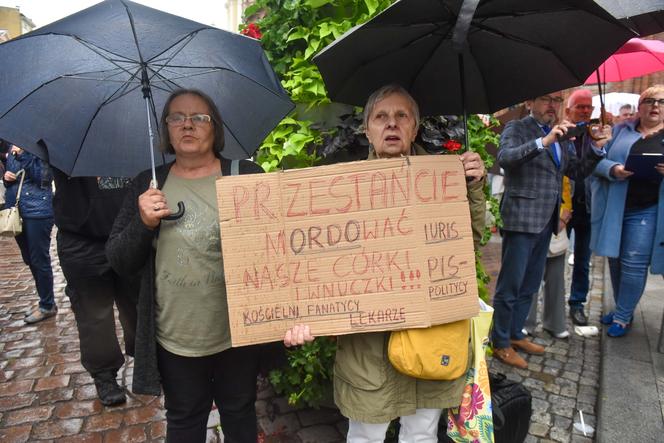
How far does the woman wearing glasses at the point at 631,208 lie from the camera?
3.92 metres

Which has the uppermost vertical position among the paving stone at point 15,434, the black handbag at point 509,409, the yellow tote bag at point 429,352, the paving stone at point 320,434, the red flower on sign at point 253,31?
the red flower on sign at point 253,31

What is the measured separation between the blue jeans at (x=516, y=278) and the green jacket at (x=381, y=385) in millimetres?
1827

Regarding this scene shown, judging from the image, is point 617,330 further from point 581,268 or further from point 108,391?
point 108,391

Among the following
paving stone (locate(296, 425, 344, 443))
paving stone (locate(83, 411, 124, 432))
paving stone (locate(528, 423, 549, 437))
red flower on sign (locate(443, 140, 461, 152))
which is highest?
red flower on sign (locate(443, 140, 461, 152))

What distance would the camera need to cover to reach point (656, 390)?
335 cm

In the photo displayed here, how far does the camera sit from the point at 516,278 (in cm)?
366

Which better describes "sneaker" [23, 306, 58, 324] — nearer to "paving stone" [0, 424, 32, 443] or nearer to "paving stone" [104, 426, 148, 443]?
"paving stone" [0, 424, 32, 443]

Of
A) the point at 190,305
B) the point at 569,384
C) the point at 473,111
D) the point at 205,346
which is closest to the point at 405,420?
the point at 205,346

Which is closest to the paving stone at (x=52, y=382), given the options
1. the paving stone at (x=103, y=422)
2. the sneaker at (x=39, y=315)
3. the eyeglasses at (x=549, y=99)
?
the paving stone at (x=103, y=422)

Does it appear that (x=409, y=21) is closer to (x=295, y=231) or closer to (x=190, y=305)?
(x=295, y=231)

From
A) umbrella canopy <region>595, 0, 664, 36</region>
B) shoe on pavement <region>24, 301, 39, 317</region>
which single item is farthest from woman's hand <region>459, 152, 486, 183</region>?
shoe on pavement <region>24, 301, 39, 317</region>

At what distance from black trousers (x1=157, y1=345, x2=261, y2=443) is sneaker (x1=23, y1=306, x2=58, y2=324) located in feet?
11.2

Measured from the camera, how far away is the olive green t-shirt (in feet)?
6.31

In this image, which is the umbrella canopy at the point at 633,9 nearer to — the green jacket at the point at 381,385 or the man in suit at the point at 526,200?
the man in suit at the point at 526,200
